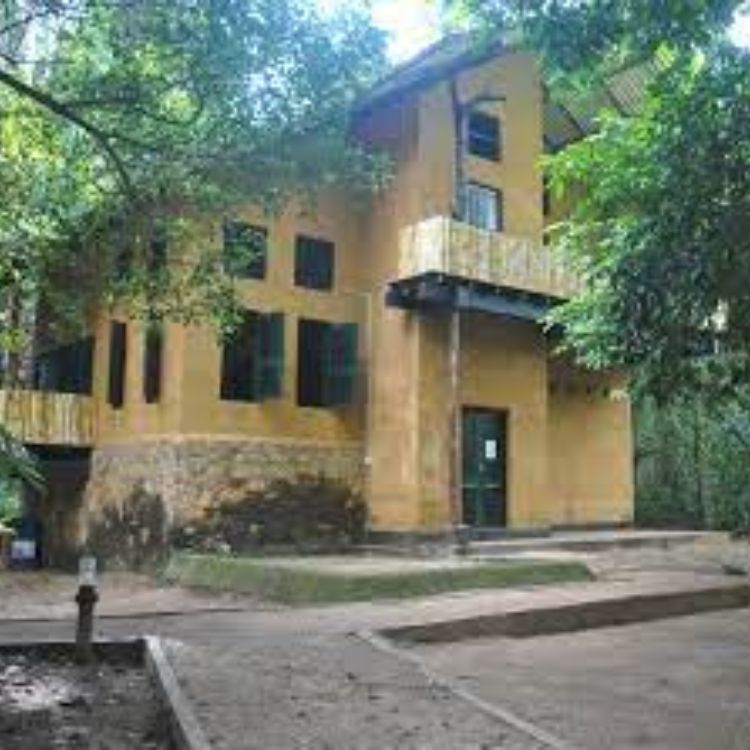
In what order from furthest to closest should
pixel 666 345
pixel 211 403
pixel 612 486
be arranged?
1. pixel 612 486
2. pixel 211 403
3. pixel 666 345

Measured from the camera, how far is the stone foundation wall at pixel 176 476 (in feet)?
65.7

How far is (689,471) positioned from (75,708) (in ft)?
63.7

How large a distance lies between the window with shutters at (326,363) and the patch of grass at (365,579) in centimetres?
418

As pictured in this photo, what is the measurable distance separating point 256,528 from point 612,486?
8009 mm

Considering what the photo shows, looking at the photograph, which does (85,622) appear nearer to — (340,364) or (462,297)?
(462,297)

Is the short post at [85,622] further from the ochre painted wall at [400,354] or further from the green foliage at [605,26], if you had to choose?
the ochre painted wall at [400,354]

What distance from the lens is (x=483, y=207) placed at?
2227 cm

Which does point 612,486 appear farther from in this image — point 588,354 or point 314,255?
point 588,354

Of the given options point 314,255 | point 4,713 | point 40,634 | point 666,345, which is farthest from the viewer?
point 314,255

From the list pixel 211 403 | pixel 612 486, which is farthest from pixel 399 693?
pixel 612 486

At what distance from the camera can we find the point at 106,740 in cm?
821

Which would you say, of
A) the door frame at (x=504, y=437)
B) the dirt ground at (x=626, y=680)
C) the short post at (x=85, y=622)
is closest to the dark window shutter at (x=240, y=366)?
the door frame at (x=504, y=437)

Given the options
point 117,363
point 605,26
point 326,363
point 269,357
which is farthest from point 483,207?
point 605,26

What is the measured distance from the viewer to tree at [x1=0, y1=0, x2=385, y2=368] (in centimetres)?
1001
